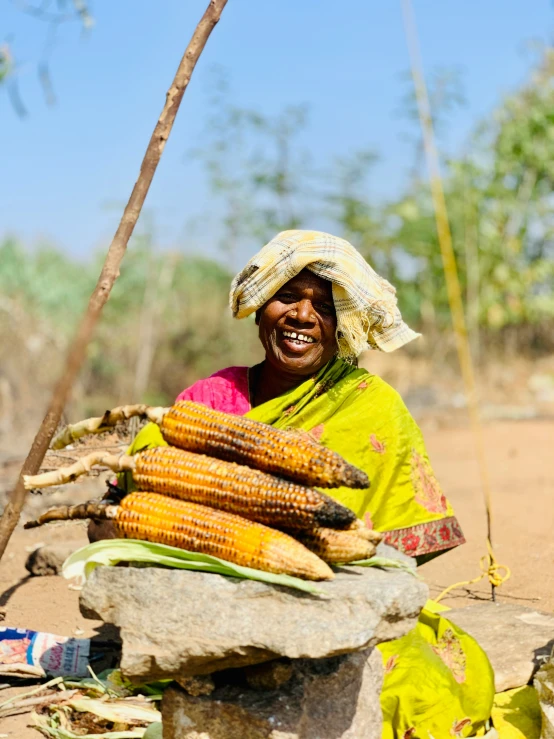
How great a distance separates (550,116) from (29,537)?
12.8 metres

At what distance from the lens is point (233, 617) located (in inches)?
90.4

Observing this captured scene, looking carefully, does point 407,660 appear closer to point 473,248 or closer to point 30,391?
point 30,391

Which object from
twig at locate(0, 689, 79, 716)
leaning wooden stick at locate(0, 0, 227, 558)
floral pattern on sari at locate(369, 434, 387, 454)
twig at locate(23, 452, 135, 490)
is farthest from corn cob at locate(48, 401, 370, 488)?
twig at locate(0, 689, 79, 716)

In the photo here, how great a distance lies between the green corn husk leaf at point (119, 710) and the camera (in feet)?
10.7

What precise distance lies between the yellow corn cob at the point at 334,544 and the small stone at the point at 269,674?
0.38 m

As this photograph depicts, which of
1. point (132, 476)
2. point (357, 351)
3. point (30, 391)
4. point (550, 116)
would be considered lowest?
point (132, 476)

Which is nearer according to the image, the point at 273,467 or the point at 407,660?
the point at 273,467

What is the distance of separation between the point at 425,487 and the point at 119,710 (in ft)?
4.86

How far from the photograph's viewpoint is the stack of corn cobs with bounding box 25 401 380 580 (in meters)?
2.33

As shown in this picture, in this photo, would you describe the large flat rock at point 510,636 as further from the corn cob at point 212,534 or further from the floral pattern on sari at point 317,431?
the corn cob at point 212,534

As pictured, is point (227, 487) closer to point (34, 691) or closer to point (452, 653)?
point (452, 653)

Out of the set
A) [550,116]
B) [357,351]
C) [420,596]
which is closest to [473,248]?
[550,116]

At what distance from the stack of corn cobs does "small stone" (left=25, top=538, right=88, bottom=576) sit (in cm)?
289

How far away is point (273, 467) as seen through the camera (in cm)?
241
